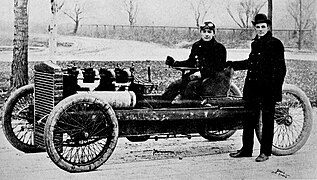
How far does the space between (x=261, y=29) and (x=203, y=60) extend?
0.46 metres

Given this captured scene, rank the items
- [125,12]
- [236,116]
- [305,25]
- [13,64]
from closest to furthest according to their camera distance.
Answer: [13,64] < [125,12] < [236,116] < [305,25]

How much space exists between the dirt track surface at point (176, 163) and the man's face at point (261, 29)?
2.32 ft

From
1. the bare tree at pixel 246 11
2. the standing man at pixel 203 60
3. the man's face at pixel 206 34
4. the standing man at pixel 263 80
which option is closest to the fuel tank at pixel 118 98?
the standing man at pixel 203 60

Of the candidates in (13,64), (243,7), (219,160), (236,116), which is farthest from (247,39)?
(13,64)

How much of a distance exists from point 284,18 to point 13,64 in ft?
6.05

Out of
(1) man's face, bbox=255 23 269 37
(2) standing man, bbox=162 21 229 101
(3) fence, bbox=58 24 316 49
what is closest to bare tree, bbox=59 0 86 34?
(3) fence, bbox=58 24 316 49

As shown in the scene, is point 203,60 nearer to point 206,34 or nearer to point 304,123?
point 206,34

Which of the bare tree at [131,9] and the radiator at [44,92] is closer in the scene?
the radiator at [44,92]

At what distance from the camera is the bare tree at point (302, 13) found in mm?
4016

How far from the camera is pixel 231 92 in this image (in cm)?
393

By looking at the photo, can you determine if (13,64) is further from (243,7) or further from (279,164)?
(279,164)

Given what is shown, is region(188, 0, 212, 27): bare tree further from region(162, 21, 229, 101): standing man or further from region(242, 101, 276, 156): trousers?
region(242, 101, 276, 156): trousers

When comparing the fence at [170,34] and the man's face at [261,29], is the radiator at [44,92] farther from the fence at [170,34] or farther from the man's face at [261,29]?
the man's face at [261,29]

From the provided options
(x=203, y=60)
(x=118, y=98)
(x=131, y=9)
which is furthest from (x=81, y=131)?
(x=203, y=60)
